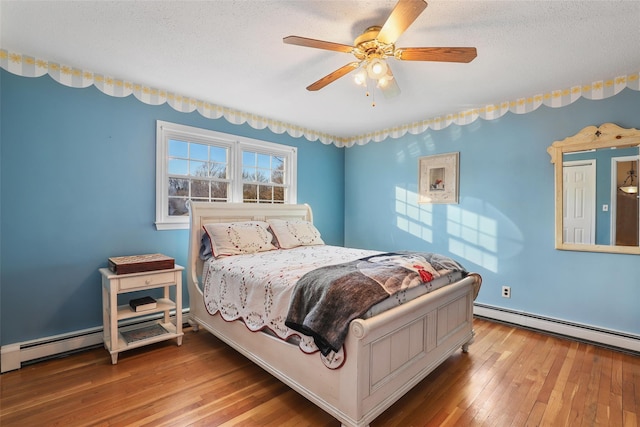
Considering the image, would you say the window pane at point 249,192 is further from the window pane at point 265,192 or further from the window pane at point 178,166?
the window pane at point 178,166

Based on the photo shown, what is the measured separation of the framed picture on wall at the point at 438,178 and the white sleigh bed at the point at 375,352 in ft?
4.72

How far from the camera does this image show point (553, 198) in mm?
2932

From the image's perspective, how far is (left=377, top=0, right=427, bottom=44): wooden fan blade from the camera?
1.36 meters

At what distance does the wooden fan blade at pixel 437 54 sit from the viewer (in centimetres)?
169

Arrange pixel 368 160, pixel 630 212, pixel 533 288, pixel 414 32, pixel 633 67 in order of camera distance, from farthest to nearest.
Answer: pixel 368 160, pixel 533 288, pixel 630 212, pixel 633 67, pixel 414 32

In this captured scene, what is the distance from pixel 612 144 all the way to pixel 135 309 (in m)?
4.34

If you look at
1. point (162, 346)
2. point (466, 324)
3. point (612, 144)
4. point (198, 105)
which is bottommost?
point (162, 346)

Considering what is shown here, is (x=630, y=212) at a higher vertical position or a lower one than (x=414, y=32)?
lower

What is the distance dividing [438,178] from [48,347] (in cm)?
417

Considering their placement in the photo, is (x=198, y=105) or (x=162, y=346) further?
(x=198, y=105)

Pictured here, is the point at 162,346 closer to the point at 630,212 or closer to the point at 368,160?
the point at 368,160

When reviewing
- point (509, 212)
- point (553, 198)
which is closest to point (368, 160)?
point (509, 212)

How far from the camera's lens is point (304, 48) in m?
2.12

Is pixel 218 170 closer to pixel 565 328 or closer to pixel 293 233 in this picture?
pixel 293 233
